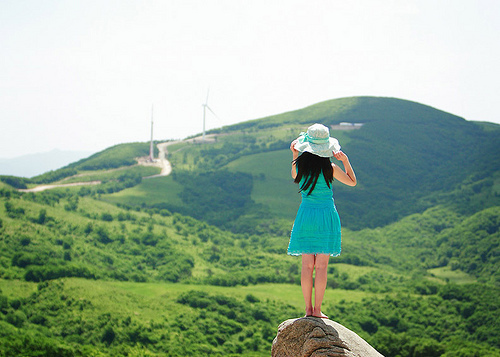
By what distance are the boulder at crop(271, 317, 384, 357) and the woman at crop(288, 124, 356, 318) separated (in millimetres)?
950

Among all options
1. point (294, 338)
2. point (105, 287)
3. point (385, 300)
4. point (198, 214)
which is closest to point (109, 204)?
point (198, 214)

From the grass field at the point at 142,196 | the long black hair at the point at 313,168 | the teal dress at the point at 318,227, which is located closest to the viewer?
the long black hair at the point at 313,168

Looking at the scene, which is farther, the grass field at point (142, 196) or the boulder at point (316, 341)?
the grass field at point (142, 196)

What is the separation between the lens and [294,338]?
51.9ft

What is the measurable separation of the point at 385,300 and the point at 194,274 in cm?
4896

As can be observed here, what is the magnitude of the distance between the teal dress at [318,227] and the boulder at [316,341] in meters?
2.15

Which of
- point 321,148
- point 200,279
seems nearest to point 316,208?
point 321,148

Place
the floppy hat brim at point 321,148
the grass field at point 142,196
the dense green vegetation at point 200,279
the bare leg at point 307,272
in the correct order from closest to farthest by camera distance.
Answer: the floppy hat brim at point 321,148, the bare leg at point 307,272, the dense green vegetation at point 200,279, the grass field at point 142,196

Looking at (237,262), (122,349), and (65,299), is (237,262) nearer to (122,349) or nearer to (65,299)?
(65,299)

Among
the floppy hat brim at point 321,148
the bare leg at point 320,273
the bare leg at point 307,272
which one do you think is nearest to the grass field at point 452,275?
the bare leg at point 320,273

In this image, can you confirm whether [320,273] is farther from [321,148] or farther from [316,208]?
[321,148]

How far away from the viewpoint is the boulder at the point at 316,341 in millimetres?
15000

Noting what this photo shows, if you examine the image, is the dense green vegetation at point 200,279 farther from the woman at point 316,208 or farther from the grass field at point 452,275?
the woman at point 316,208

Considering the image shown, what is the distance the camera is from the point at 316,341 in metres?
15.0
